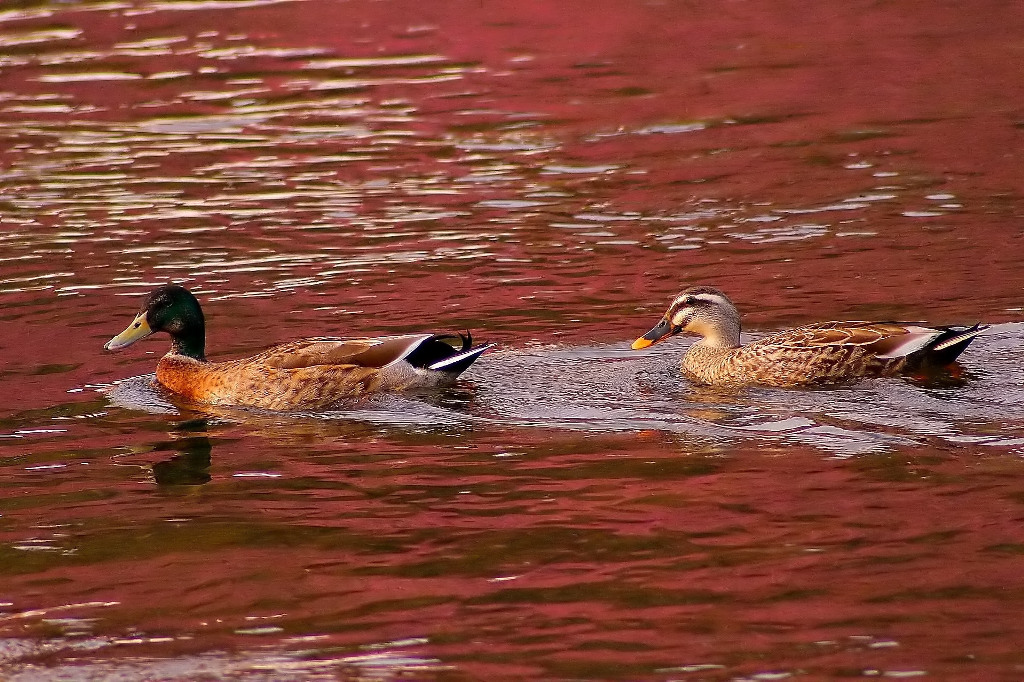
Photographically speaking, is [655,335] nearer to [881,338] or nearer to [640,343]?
[640,343]

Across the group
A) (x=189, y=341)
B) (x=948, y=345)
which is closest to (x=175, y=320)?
(x=189, y=341)

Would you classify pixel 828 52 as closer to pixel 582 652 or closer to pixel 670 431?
pixel 670 431

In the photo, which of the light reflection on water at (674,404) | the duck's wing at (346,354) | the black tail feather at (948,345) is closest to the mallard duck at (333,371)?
the duck's wing at (346,354)

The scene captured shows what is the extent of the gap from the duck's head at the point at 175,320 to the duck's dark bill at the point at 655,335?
3071mm

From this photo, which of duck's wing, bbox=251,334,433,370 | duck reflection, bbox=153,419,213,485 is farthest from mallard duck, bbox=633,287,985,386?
duck reflection, bbox=153,419,213,485

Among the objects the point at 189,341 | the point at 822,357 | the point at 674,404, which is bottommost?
the point at 674,404

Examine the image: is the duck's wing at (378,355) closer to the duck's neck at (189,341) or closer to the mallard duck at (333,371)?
the mallard duck at (333,371)

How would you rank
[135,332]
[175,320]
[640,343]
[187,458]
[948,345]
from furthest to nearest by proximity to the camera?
[135,332] → [175,320] → [640,343] → [948,345] → [187,458]

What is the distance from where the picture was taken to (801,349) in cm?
1129

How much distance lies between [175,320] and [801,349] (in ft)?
14.3

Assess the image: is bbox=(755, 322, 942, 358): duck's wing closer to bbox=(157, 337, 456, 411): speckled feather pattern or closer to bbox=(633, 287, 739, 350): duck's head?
bbox=(633, 287, 739, 350): duck's head

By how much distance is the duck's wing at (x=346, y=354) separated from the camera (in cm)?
1146

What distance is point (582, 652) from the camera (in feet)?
22.7

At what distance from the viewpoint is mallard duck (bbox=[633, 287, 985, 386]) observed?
11148 millimetres
